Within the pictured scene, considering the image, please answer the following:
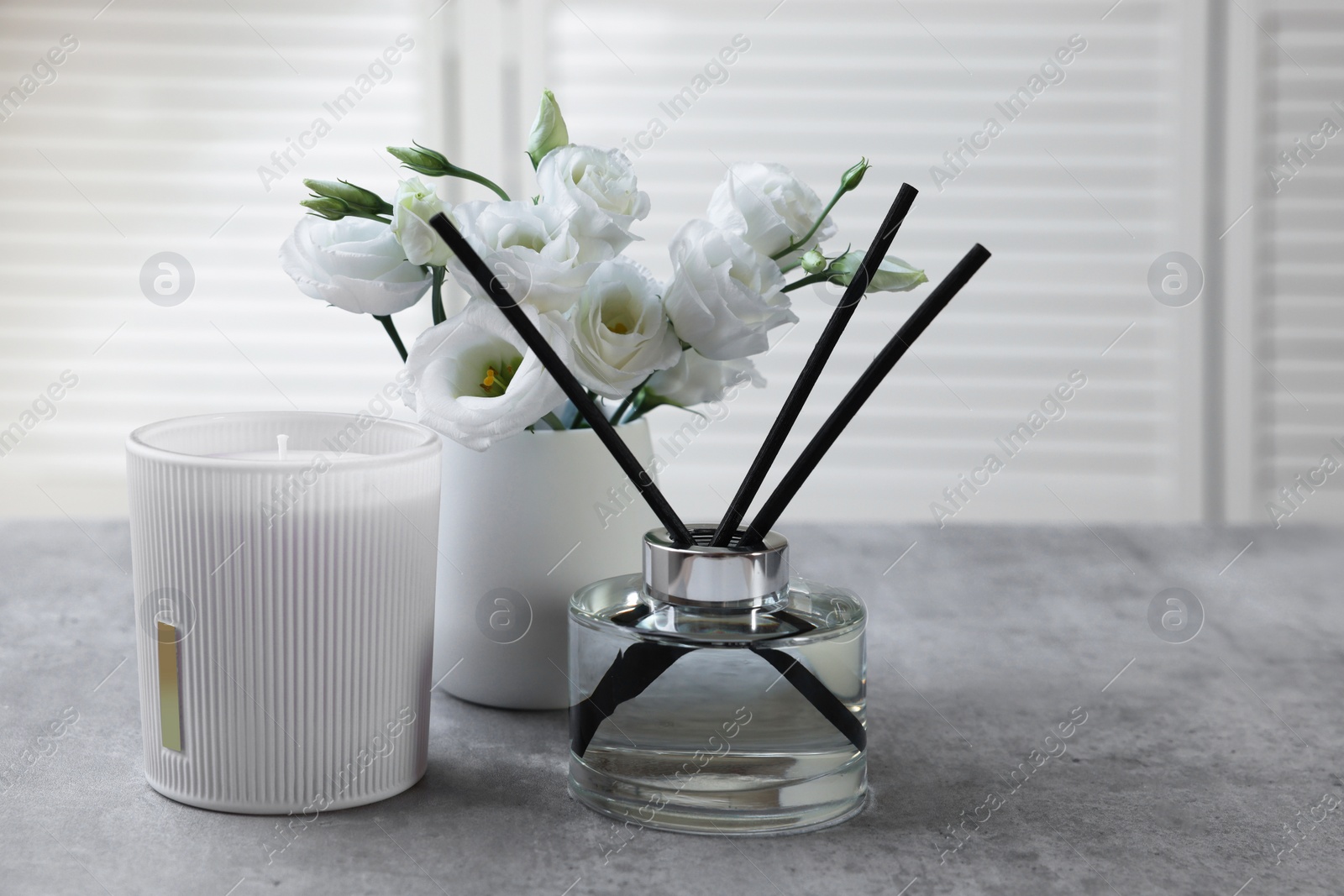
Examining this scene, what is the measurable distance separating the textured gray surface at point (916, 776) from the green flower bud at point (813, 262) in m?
Answer: 0.26

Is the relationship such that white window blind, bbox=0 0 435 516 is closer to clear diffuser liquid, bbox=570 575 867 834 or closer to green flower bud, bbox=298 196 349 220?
green flower bud, bbox=298 196 349 220

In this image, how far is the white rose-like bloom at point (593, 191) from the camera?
0.54 metres

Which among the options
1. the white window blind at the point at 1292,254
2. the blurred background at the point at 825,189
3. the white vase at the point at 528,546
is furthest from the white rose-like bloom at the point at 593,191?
the white window blind at the point at 1292,254

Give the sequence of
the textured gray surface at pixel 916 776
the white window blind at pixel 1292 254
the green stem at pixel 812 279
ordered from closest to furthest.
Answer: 1. the textured gray surface at pixel 916 776
2. the green stem at pixel 812 279
3. the white window blind at pixel 1292 254

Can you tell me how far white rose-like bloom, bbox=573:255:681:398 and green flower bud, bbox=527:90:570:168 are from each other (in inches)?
3.1

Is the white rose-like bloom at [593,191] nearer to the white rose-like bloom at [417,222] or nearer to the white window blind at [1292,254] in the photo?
the white rose-like bloom at [417,222]

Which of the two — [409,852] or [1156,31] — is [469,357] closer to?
[409,852]

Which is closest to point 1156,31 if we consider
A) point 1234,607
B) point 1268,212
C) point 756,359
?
point 1268,212

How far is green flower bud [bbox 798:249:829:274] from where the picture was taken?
570mm

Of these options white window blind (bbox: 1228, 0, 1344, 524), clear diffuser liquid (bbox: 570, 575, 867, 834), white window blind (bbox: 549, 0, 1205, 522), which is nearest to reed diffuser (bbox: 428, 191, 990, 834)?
clear diffuser liquid (bbox: 570, 575, 867, 834)

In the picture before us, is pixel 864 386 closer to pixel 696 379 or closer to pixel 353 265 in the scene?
pixel 696 379

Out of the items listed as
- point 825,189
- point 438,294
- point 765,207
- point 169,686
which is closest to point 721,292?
point 765,207

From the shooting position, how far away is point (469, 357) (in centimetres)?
56

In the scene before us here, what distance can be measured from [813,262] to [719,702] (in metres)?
0.22
